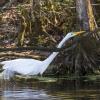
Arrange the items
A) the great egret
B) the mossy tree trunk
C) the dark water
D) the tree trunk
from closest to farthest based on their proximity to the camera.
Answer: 1. the dark water
2. the great egret
3. the mossy tree trunk
4. the tree trunk

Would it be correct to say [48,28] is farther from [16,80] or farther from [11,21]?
[16,80]

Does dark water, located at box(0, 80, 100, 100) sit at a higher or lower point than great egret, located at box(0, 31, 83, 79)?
lower

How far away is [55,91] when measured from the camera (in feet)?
35.6

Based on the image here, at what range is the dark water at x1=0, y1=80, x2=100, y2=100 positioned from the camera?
9.65 meters

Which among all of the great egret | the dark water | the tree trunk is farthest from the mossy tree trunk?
the dark water

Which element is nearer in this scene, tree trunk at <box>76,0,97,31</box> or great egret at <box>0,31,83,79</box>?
great egret at <box>0,31,83,79</box>

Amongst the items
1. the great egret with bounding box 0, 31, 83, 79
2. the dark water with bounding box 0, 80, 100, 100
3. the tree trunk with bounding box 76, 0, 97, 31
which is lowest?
the dark water with bounding box 0, 80, 100, 100

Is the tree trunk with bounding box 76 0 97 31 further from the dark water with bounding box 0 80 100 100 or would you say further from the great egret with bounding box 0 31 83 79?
the dark water with bounding box 0 80 100 100

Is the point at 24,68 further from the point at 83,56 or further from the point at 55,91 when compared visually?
the point at 55,91

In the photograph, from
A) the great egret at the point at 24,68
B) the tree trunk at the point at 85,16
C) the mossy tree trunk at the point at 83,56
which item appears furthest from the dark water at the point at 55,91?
the tree trunk at the point at 85,16

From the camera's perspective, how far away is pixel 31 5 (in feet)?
76.0

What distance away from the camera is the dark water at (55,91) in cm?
965

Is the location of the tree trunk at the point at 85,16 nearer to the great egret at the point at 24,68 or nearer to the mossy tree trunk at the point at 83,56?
the mossy tree trunk at the point at 83,56

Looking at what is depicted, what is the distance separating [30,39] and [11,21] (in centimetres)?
274
